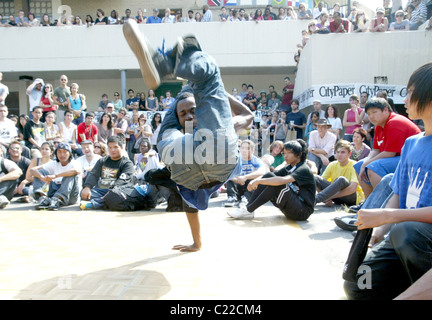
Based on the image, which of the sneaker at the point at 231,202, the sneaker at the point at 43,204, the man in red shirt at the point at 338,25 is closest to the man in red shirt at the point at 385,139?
the sneaker at the point at 231,202

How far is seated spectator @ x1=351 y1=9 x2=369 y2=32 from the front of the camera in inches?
371

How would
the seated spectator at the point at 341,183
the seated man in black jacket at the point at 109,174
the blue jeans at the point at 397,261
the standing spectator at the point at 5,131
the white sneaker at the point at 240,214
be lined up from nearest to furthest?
the blue jeans at the point at 397,261 → the white sneaker at the point at 240,214 → the seated spectator at the point at 341,183 → the seated man in black jacket at the point at 109,174 → the standing spectator at the point at 5,131

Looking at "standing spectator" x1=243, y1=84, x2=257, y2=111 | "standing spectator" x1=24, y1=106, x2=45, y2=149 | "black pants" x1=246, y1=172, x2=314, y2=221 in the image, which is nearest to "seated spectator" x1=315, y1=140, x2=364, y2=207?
"black pants" x1=246, y1=172, x2=314, y2=221

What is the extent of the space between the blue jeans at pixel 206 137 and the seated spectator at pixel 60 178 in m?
3.74

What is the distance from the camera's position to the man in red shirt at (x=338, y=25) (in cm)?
945

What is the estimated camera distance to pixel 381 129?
4.07m

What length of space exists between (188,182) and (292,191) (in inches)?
76.7

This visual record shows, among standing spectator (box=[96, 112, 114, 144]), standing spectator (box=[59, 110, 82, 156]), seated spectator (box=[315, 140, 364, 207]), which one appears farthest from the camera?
standing spectator (box=[96, 112, 114, 144])

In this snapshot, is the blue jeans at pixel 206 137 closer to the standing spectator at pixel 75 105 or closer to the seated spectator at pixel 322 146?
the seated spectator at pixel 322 146

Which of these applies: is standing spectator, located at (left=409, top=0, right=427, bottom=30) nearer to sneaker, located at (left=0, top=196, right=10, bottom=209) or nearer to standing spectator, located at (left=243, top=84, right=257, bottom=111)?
standing spectator, located at (left=243, top=84, right=257, bottom=111)

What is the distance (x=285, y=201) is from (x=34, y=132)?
5.95 m

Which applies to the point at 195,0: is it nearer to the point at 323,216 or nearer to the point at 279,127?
the point at 279,127

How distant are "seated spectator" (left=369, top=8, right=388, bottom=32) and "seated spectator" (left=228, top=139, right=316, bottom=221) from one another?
625 centimetres

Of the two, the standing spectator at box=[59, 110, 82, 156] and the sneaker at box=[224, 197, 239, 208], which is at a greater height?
the standing spectator at box=[59, 110, 82, 156]
